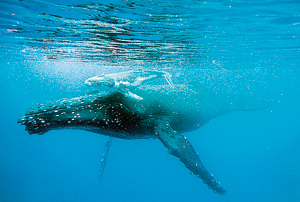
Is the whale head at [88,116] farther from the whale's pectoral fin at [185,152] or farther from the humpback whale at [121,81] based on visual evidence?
the whale's pectoral fin at [185,152]

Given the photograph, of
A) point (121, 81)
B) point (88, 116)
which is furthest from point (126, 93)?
point (88, 116)

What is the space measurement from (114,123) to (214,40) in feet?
31.0

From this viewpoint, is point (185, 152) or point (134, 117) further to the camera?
point (134, 117)

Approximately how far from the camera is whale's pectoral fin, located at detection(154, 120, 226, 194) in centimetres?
513

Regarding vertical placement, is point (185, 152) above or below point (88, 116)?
below

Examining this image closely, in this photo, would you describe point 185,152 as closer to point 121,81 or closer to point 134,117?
point 134,117

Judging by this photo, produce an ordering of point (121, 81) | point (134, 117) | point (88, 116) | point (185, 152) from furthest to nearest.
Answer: point (121, 81), point (134, 117), point (185, 152), point (88, 116)

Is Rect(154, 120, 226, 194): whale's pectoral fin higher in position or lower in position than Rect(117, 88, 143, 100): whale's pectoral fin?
lower

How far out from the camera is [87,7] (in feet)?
23.7

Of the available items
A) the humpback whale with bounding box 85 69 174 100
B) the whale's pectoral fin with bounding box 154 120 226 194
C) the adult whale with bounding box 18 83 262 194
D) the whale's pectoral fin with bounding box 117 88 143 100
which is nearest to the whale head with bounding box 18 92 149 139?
the adult whale with bounding box 18 83 262 194

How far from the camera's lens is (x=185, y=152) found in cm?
526

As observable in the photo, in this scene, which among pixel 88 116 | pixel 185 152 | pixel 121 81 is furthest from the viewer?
pixel 121 81

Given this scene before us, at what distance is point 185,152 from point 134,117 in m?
1.81

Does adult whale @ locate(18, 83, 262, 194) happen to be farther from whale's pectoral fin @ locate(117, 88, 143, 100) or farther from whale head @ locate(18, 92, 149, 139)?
whale's pectoral fin @ locate(117, 88, 143, 100)
